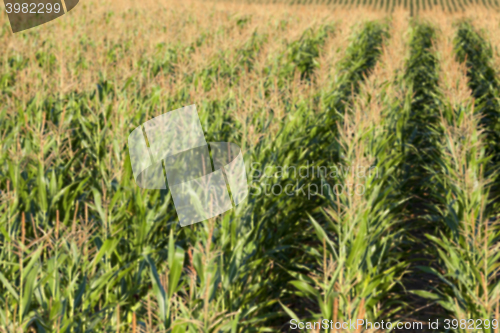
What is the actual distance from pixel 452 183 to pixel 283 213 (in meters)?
1.31

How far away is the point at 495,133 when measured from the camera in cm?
590
